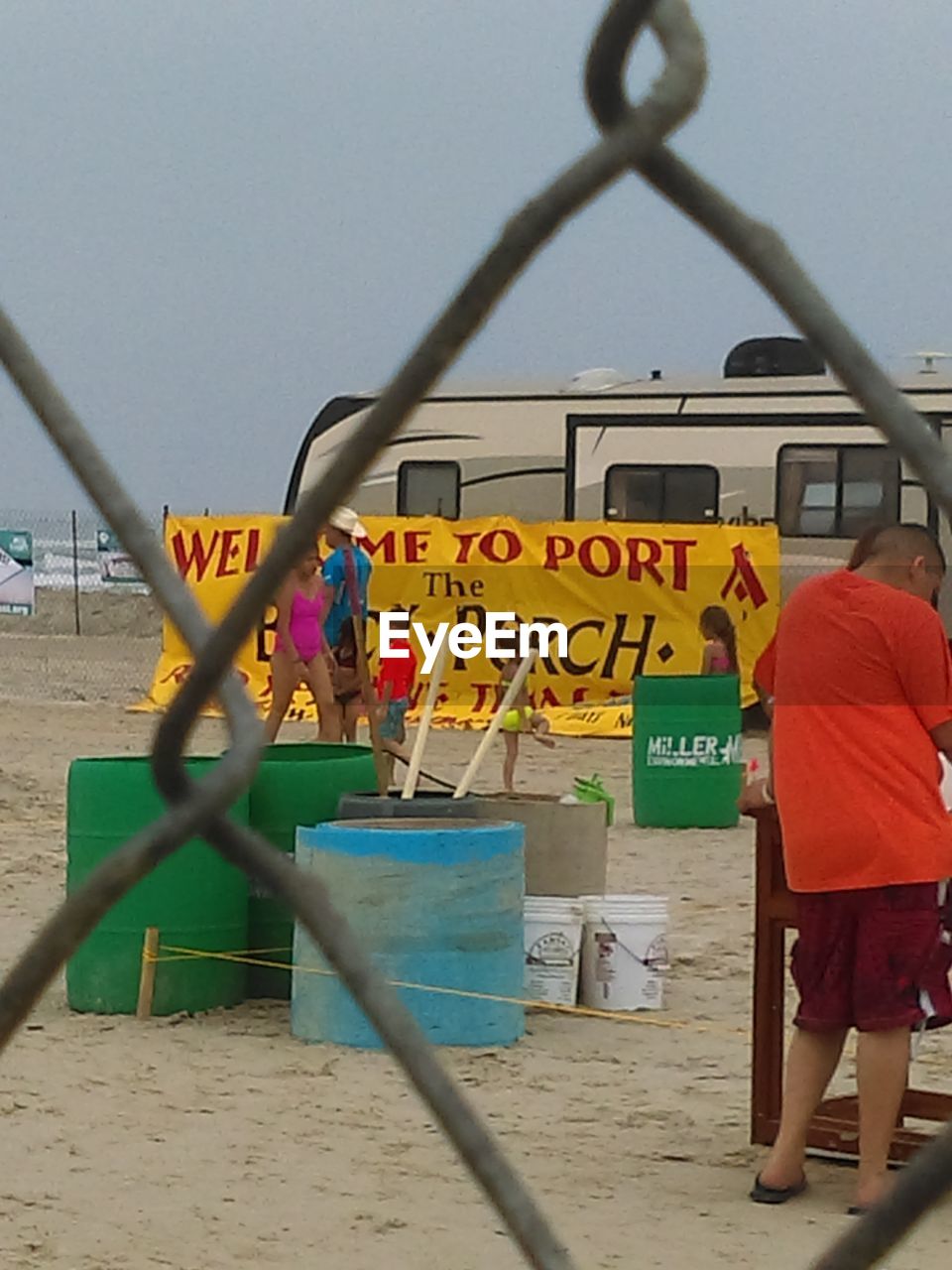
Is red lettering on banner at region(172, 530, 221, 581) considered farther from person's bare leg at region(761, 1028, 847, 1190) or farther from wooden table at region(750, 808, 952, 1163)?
person's bare leg at region(761, 1028, 847, 1190)

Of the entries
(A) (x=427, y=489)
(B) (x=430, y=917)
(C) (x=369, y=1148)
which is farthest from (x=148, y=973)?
(A) (x=427, y=489)

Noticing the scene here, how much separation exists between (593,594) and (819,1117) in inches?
544

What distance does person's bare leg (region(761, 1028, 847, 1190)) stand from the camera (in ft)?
16.3

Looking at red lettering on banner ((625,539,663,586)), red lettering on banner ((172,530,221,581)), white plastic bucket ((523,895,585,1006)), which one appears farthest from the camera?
red lettering on banner ((172,530,221,581))

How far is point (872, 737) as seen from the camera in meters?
4.69

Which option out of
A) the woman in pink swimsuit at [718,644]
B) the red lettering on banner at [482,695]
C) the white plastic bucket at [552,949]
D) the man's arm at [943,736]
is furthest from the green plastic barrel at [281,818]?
the red lettering on banner at [482,695]

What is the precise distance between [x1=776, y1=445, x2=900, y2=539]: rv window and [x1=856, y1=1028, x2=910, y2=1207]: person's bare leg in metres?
14.1

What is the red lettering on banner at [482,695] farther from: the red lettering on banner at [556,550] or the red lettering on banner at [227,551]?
the red lettering on banner at [227,551]

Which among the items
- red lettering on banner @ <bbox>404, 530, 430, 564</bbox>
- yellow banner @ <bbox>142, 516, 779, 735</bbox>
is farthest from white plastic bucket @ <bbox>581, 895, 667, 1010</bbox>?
red lettering on banner @ <bbox>404, 530, 430, 564</bbox>

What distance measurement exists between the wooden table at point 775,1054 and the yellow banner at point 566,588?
41.9 ft

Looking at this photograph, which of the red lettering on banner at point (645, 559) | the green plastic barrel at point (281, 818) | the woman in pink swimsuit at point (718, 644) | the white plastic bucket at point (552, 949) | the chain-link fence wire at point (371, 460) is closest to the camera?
the chain-link fence wire at point (371, 460)

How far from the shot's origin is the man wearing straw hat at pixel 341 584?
38.3 feet

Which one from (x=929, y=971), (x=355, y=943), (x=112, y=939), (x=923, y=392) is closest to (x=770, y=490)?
(x=923, y=392)

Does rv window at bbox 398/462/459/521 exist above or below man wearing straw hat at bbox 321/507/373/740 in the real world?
above
